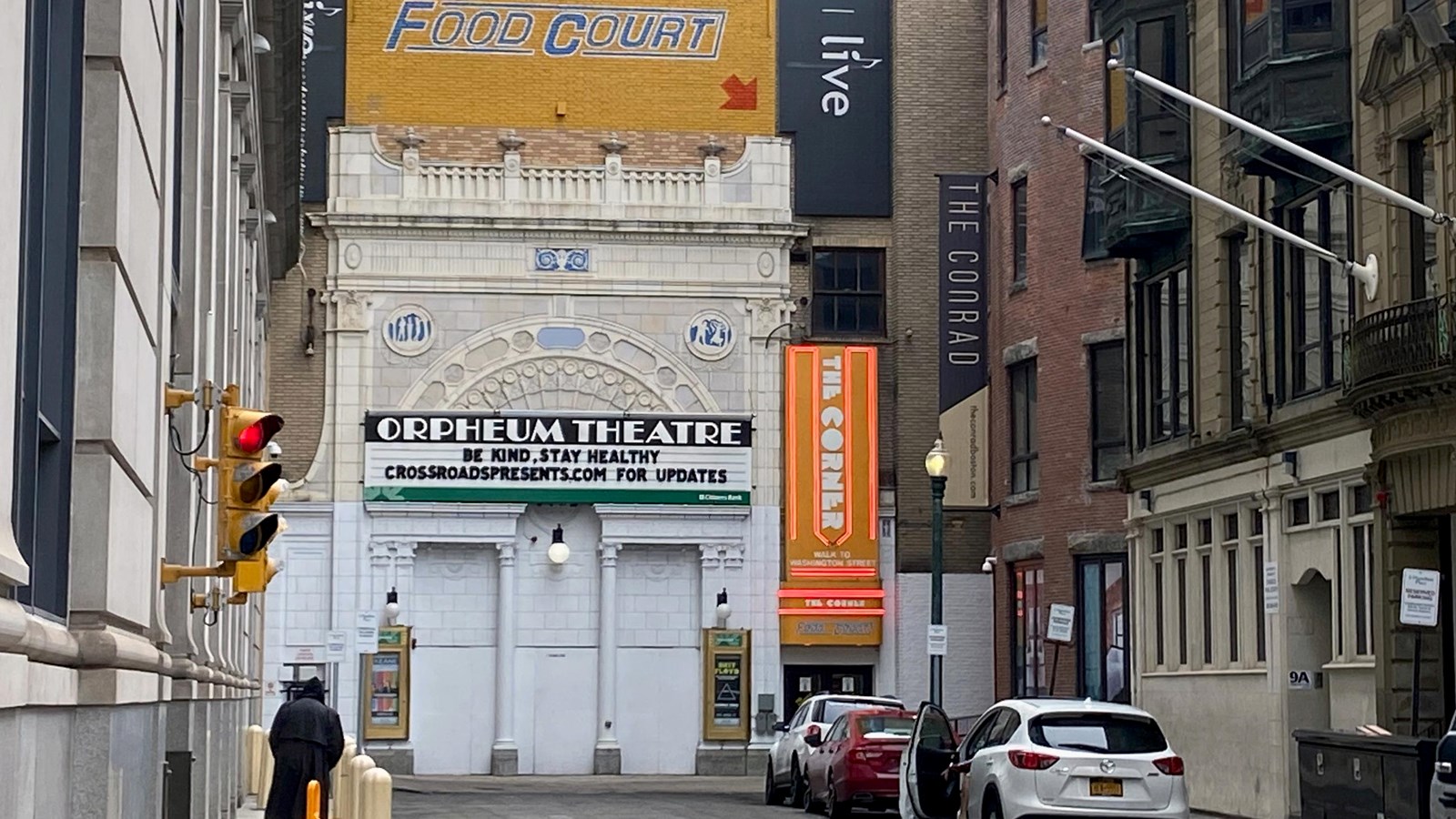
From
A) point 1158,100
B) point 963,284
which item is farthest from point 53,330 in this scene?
point 963,284

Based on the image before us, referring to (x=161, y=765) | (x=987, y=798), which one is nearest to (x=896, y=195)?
(x=987, y=798)

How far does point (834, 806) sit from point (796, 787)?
3114mm

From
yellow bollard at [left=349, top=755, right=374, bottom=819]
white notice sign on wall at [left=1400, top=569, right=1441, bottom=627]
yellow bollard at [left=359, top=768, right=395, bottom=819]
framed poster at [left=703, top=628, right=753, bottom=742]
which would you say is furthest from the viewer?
framed poster at [left=703, top=628, right=753, bottom=742]

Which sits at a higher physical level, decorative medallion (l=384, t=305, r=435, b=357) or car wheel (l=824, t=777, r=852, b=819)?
decorative medallion (l=384, t=305, r=435, b=357)

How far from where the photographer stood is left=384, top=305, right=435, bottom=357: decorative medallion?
44.5m

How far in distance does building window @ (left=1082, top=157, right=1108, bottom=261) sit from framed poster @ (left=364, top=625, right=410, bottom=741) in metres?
14.9

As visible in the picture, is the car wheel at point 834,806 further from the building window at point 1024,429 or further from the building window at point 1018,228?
the building window at point 1018,228

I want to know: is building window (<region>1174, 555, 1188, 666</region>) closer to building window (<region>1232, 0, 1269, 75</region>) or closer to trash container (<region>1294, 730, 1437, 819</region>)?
building window (<region>1232, 0, 1269, 75</region>)

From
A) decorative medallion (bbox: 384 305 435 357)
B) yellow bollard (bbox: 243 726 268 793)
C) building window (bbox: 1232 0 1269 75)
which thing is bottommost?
yellow bollard (bbox: 243 726 268 793)

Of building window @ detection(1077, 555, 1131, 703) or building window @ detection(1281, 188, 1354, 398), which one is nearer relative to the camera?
building window @ detection(1281, 188, 1354, 398)

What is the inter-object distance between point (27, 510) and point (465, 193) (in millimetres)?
37400

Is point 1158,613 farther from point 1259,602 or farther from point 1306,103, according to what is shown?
point 1306,103

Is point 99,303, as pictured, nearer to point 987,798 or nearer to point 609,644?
point 987,798

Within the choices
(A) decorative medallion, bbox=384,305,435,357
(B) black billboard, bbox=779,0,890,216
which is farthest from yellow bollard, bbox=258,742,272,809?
(B) black billboard, bbox=779,0,890,216
